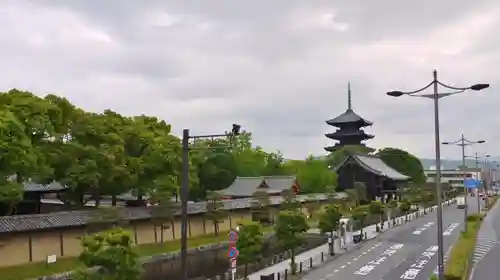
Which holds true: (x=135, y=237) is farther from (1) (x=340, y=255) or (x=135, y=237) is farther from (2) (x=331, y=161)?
(2) (x=331, y=161)

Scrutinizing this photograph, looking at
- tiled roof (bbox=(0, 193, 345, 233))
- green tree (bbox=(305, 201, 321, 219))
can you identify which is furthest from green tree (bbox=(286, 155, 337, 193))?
Answer: tiled roof (bbox=(0, 193, 345, 233))

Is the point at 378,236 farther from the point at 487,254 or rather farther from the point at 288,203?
the point at 487,254

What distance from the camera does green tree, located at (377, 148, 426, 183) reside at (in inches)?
5098

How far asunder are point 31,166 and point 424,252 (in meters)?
30.9

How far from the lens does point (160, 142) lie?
173ft

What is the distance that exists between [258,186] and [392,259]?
4666 centimetres

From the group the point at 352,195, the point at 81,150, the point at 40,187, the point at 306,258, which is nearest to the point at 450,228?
the point at 352,195

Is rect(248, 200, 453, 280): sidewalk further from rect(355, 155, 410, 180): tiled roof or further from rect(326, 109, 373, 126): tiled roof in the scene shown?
rect(326, 109, 373, 126): tiled roof

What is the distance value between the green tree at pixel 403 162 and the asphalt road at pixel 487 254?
63295 millimetres

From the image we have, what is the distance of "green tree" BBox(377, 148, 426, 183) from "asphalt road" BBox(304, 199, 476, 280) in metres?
66.3

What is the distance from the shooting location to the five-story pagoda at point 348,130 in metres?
126

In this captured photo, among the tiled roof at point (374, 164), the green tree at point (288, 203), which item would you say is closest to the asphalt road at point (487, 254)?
the green tree at point (288, 203)

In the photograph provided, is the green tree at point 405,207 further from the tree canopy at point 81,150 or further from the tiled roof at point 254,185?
the tree canopy at point 81,150

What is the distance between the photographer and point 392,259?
1694 inches
